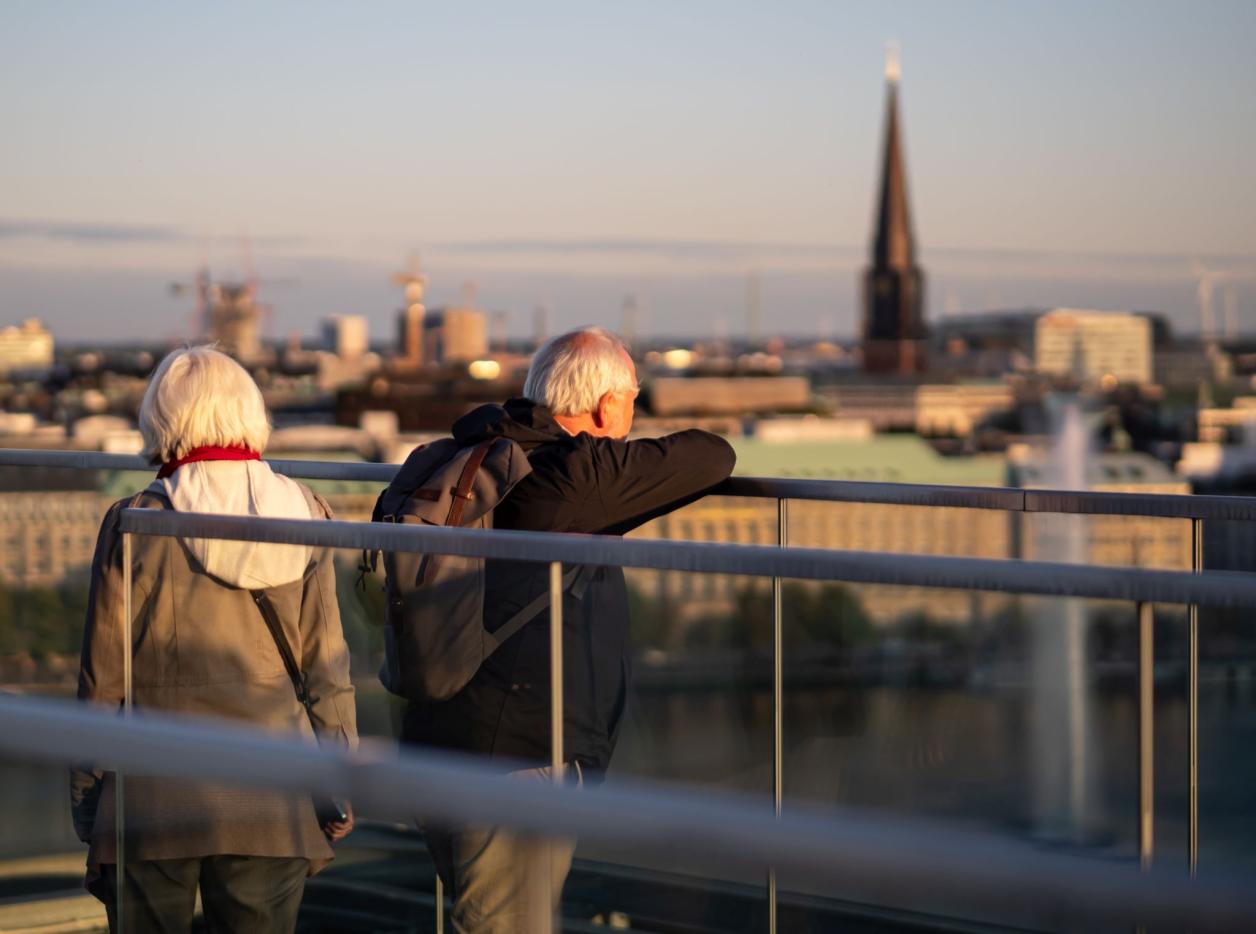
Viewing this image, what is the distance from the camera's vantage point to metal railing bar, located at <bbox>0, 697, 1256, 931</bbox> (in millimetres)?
1315

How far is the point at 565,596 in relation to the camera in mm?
2951

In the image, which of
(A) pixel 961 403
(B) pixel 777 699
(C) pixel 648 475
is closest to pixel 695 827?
(B) pixel 777 699

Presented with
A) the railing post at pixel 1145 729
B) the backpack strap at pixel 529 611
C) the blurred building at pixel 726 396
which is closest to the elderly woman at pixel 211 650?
the backpack strap at pixel 529 611

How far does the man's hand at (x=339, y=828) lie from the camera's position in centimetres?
238

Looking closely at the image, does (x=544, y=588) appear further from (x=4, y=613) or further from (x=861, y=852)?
(x=4, y=613)

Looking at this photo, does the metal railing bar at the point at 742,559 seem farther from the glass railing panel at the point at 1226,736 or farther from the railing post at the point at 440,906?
the railing post at the point at 440,906

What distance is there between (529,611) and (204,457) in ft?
2.66

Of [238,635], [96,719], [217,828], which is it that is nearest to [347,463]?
[238,635]

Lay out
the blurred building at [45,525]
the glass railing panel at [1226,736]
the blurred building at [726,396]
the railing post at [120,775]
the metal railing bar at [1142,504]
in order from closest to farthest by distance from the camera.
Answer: the glass railing panel at [1226,736] < the railing post at [120,775] < the metal railing bar at [1142,504] < the blurred building at [45,525] < the blurred building at [726,396]

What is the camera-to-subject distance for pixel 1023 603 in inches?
103

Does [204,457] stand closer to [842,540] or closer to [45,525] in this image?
[45,525]

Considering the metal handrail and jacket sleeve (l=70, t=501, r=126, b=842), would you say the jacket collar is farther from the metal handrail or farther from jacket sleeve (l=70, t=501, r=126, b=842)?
jacket sleeve (l=70, t=501, r=126, b=842)

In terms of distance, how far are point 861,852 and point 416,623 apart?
1897 mm

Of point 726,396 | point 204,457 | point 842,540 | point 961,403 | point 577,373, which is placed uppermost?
point 577,373
